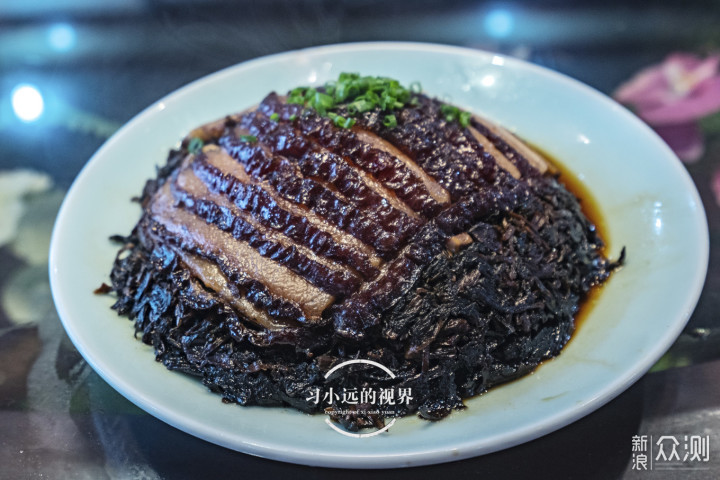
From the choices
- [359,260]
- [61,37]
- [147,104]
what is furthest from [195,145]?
[61,37]

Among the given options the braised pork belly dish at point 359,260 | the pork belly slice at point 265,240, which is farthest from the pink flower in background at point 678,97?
the pork belly slice at point 265,240

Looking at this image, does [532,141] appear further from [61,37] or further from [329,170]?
[61,37]

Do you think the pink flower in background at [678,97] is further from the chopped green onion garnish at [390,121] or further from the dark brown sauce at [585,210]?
the chopped green onion garnish at [390,121]

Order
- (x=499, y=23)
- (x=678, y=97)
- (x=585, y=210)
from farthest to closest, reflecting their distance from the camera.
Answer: (x=499, y=23) → (x=678, y=97) → (x=585, y=210)

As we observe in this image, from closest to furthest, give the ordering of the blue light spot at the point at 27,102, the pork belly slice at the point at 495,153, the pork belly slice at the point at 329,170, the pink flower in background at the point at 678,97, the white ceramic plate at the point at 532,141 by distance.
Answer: the white ceramic plate at the point at 532,141 < the pork belly slice at the point at 329,170 < the pork belly slice at the point at 495,153 < the pink flower in background at the point at 678,97 < the blue light spot at the point at 27,102

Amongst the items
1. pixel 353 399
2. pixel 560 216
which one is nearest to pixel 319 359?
pixel 353 399

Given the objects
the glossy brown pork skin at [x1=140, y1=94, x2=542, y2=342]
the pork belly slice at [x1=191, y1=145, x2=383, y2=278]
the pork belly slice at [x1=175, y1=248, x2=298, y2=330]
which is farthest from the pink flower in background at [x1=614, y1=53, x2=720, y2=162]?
the pork belly slice at [x1=175, y1=248, x2=298, y2=330]
